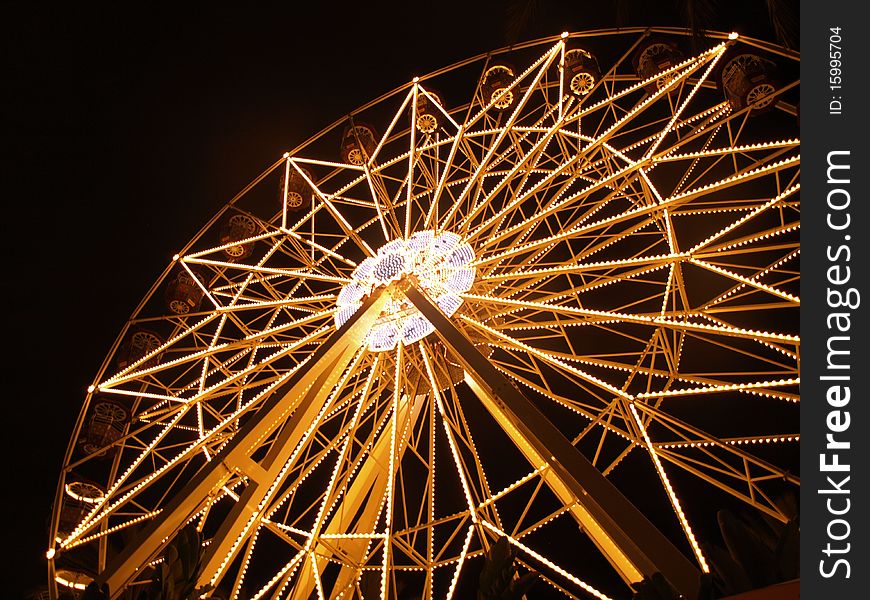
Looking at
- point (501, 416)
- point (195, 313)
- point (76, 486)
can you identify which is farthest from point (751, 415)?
point (76, 486)

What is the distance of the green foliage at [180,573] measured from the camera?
5652 millimetres

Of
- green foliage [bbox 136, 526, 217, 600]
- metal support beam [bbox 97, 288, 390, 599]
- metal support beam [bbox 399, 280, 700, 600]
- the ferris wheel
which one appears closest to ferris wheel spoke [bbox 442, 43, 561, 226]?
the ferris wheel

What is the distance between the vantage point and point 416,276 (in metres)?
9.70

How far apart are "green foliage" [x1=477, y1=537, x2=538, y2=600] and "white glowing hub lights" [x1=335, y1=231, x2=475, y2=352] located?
4632mm

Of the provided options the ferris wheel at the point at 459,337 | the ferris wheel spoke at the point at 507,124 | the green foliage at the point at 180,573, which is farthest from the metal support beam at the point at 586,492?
the green foliage at the point at 180,573

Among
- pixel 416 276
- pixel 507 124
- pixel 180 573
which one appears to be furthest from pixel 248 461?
pixel 507 124

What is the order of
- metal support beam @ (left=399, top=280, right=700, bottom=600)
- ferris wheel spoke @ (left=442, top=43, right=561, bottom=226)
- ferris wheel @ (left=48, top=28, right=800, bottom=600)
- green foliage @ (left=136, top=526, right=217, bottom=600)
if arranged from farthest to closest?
ferris wheel spoke @ (left=442, top=43, right=561, bottom=226), ferris wheel @ (left=48, top=28, right=800, bottom=600), green foliage @ (left=136, top=526, right=217, bottom=600), metal support beam @ (left=399, top=280, right=700, bottom=600)

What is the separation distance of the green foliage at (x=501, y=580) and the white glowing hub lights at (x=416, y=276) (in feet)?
15.2

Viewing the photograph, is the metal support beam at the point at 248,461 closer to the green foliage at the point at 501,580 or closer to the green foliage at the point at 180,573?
the green foliage at the point at 180,573

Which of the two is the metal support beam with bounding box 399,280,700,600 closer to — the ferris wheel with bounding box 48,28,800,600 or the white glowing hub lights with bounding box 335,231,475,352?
the ferris wheel with bounding box 48,28,800,600

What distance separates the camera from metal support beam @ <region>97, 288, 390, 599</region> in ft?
25.3
